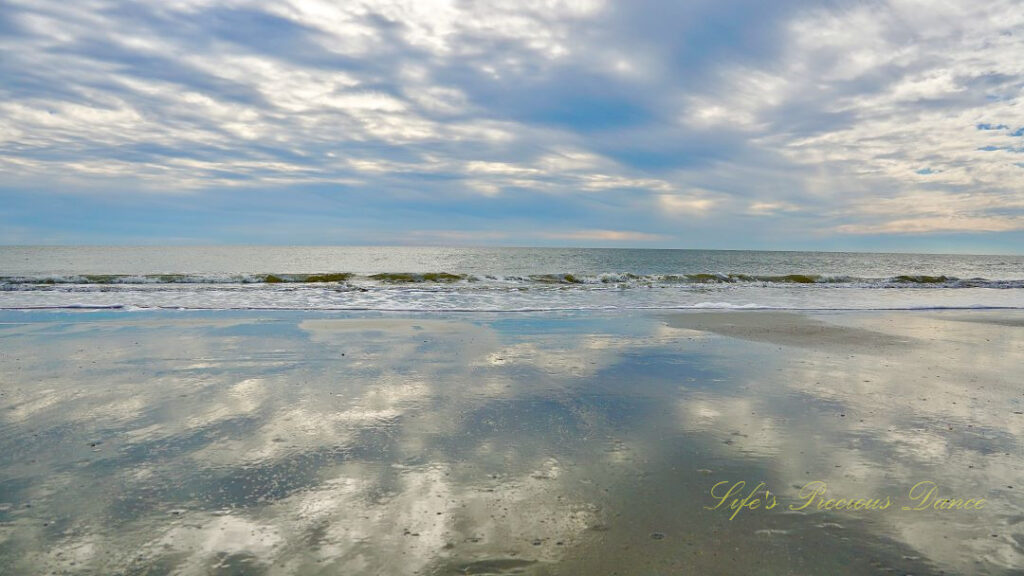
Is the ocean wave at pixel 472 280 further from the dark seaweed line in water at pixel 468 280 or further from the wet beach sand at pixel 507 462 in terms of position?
the wet beach sand at pixel 507 462

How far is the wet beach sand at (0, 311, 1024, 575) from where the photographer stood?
3262mm

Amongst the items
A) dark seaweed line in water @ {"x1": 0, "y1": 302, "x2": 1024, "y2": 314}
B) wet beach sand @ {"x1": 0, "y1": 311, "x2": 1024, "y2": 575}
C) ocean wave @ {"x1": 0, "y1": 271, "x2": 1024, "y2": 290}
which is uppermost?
ocean wave @ {"x1": 0, "y1": 271, "x2": 1024, "y2": 290}

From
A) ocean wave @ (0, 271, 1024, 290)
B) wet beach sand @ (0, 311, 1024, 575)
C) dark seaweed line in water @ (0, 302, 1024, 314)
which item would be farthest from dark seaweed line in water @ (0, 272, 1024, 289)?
wet beach sand @ (0, 311, 1024, 575)

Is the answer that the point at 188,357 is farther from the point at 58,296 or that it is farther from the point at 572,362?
the point at 58,296

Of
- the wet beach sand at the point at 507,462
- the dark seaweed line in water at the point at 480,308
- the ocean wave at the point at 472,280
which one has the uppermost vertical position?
the ocean wave at the point at 472,280

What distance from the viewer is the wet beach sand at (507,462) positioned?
3.26 metres

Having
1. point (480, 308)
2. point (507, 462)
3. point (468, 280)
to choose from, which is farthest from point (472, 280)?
point (507, 462)

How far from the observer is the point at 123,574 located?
301 centimetres

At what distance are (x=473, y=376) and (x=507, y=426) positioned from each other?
2.31 meters

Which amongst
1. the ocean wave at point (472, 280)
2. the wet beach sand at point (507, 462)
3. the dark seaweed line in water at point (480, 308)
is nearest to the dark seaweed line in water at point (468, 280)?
the ocean wave at point (472, 280)

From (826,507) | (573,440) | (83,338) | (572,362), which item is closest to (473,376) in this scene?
(572,362)

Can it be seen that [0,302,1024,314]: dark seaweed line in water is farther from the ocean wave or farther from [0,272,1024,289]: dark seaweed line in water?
[0,272,1024,289]: dark seaweed line in water

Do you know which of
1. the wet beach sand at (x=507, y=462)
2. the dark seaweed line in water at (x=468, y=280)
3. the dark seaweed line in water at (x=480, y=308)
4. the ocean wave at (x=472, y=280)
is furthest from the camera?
the dark seaweed line in water at (x=468, y=280)

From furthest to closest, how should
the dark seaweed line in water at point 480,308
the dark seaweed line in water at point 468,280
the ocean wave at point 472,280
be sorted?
1. the dark seaweed line in water at point 468,280
2. the ocean wave at point 472,280
3. the dark seaweed line in water at point 480,308
